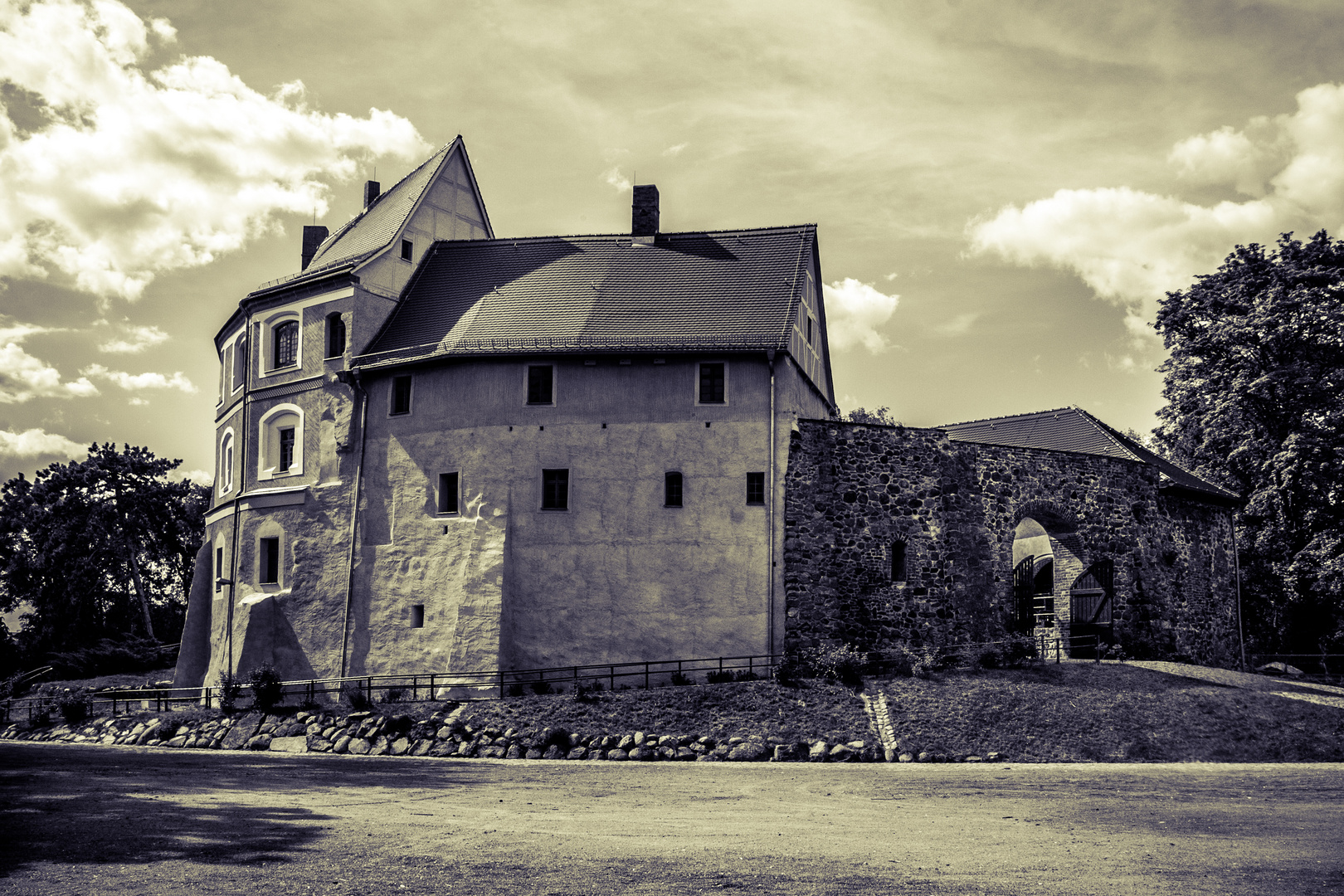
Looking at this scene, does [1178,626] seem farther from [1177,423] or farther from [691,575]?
[691,575]

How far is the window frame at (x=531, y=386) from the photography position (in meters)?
29.7

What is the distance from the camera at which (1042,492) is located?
29.0m

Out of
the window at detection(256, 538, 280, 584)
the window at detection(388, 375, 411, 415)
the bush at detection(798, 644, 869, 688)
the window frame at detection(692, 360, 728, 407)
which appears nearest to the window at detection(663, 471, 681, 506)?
the window frame at detection(692, 360, 728, 407)

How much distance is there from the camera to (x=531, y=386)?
1179 inches

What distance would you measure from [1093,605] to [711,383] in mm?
11837

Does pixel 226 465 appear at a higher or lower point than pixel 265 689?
higher

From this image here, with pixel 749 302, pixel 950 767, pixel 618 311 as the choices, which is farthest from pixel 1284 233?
pixel 950 767

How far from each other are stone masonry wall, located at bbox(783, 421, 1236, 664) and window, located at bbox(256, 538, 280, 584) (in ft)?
51.2

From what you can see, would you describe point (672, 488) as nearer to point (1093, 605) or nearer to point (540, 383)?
point (540, 383)

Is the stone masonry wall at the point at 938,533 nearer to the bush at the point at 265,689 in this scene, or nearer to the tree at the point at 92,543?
the bush at the point at 265,689

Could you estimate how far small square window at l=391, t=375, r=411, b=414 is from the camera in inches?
1241

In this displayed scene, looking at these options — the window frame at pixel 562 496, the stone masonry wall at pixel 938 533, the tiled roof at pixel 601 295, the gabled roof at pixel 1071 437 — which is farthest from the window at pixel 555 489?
the gabled roof at pixel 1071 437

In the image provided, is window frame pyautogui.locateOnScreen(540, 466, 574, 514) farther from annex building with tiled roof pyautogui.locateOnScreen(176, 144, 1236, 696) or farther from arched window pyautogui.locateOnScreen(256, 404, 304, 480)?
arched window pyautogui.locateOnScreen(256, 404, 304, 480)

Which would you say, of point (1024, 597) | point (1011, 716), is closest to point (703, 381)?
point (1011, 716)
